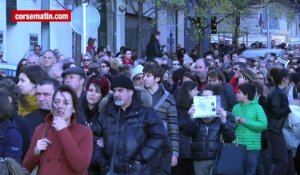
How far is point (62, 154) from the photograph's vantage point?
673cm

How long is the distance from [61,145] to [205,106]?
3560 mm

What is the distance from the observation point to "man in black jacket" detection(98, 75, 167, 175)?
7898 mm

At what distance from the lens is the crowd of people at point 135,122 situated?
6.75 meters

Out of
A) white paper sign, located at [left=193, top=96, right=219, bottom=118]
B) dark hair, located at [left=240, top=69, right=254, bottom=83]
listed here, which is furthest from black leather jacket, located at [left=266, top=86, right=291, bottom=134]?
white paper sign, located at [left=193, top=96, right=219, bottom=118]

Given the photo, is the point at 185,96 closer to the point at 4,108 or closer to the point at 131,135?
the point at 131,135

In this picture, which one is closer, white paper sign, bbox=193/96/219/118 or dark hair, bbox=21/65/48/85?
→ dark hair, bbox=21/65/48/85

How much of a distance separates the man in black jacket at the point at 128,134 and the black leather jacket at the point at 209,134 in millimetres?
2202

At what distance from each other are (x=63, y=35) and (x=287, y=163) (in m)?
20.0

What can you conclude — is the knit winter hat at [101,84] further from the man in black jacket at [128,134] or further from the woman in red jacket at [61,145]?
the woman in red jacket at [61,145]

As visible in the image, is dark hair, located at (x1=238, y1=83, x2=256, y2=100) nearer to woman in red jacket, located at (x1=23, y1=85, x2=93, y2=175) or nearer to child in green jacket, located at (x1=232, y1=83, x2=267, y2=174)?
child in green jacket, located at (x1=232, y1=83, x2=267, y2=174)

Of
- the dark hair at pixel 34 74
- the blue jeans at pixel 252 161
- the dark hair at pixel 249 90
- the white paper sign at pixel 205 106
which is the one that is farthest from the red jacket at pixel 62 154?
the dark hair at pixel 249 90

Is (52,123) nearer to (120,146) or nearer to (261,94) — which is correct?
(120,146)

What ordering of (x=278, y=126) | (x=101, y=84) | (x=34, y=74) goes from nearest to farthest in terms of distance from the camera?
1. (x=34, y=74)
2. (x=101, y=84)
3. (x=278, y=126)

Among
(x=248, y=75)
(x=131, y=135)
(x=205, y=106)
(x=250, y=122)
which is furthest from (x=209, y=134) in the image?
(x=248, y=75)
